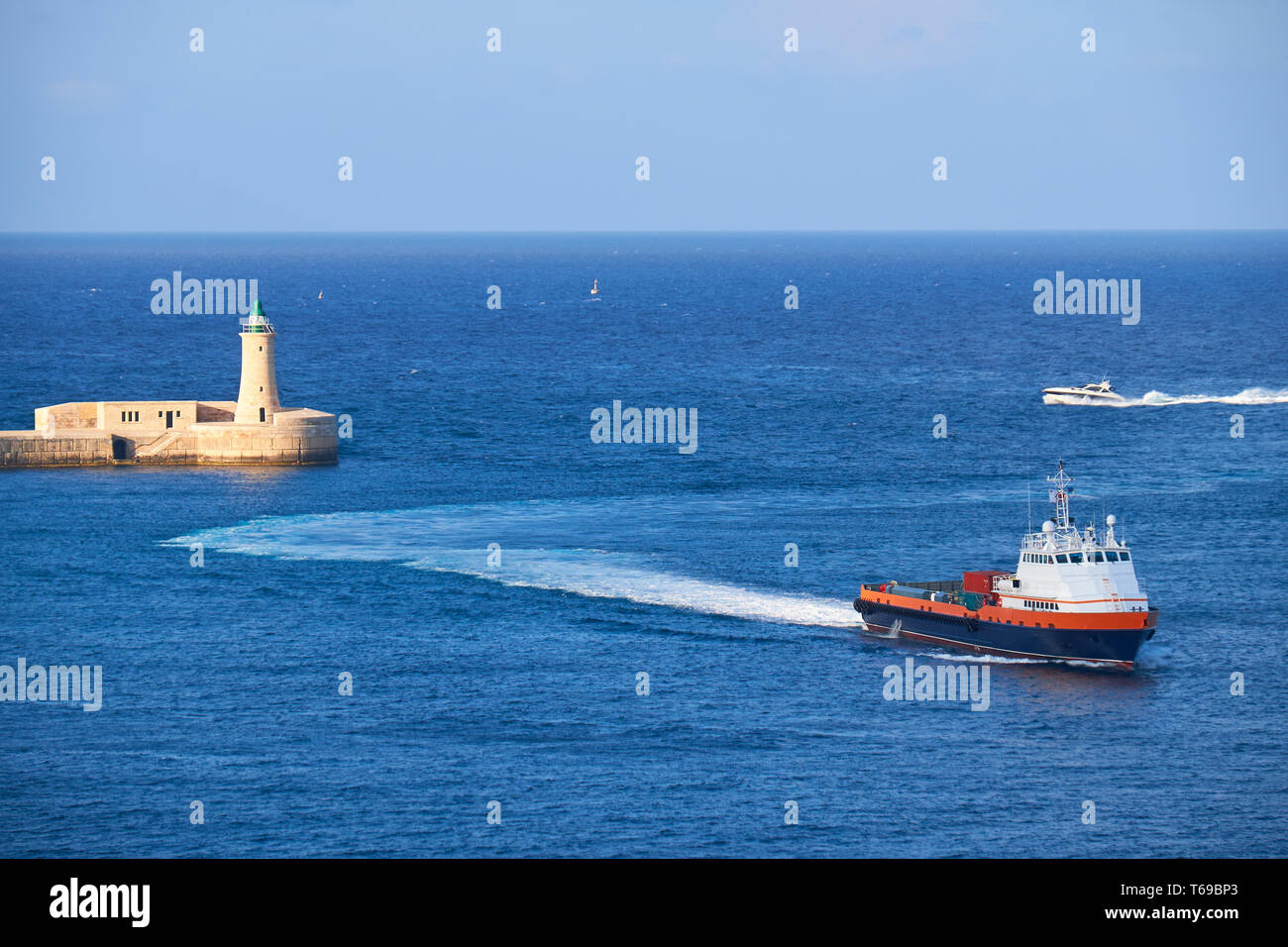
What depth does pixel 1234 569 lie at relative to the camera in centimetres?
10775

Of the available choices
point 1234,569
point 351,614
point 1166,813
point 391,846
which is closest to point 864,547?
point 1234,569

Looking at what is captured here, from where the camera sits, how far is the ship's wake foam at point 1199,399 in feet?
622

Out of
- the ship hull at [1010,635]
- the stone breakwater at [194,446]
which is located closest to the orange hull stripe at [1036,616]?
the ship hull at [1010,635]

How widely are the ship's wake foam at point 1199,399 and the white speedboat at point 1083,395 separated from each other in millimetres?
232

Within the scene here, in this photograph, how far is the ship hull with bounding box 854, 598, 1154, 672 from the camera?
8775 cm

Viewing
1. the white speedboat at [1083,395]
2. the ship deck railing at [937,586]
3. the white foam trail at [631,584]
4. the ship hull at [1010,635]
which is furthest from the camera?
the white speedboat at [1083,395]

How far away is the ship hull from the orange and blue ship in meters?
0.05

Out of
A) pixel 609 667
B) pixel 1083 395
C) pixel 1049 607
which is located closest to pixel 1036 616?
pixel 1049 607

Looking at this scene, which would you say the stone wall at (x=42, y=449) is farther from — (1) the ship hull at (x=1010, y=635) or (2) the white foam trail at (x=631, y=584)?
(1) the ship hull at (x=1010, y=635)

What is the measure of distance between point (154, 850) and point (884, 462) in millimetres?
98536

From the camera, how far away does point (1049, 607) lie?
89.8m

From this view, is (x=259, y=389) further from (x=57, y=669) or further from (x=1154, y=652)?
(x=1154, y=652)

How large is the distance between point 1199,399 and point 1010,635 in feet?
372

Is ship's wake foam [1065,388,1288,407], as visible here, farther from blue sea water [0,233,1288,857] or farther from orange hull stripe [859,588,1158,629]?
orange hull stripe [859,588,1158,629]
